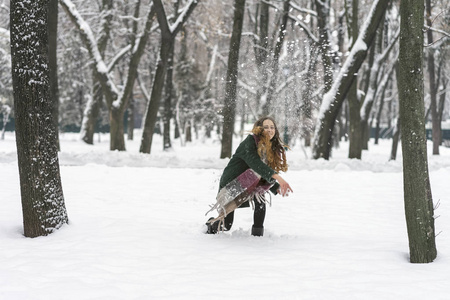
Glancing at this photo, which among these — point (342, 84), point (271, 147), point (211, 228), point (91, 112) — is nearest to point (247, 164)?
point (271, 147)

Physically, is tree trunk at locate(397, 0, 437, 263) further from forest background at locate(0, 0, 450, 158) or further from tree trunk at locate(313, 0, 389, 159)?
tree trunk at locate(313, 0, 389, 159)

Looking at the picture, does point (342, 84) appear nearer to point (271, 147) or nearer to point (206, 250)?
point (271, 147)

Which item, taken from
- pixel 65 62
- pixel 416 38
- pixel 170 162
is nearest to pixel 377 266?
pixel 416 38

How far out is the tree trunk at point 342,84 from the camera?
1195cm

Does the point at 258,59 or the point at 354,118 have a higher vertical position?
the point at 258,59

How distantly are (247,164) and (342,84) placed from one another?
8.46 metres

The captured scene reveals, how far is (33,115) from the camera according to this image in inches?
188

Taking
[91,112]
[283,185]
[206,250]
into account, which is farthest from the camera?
[91,112]

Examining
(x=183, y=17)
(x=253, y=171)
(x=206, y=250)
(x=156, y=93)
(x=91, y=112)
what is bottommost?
(x=206, y=250)

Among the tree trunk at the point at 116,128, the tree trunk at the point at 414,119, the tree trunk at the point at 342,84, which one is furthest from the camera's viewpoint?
the tree trunk at the point at 116,128

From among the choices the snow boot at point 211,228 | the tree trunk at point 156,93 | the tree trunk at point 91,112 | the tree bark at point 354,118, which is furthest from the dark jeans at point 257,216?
the tree trunk at point 91,112

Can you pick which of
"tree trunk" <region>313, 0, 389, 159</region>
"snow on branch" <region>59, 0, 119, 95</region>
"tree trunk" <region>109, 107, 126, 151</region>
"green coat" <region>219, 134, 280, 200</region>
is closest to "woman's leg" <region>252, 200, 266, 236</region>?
"green coat" <region>219, 134, 280, 200</region>

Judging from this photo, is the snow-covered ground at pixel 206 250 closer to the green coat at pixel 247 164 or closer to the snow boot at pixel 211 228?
the snow boot at pixel 211 228

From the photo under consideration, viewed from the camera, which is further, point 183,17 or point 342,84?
point 183,17
